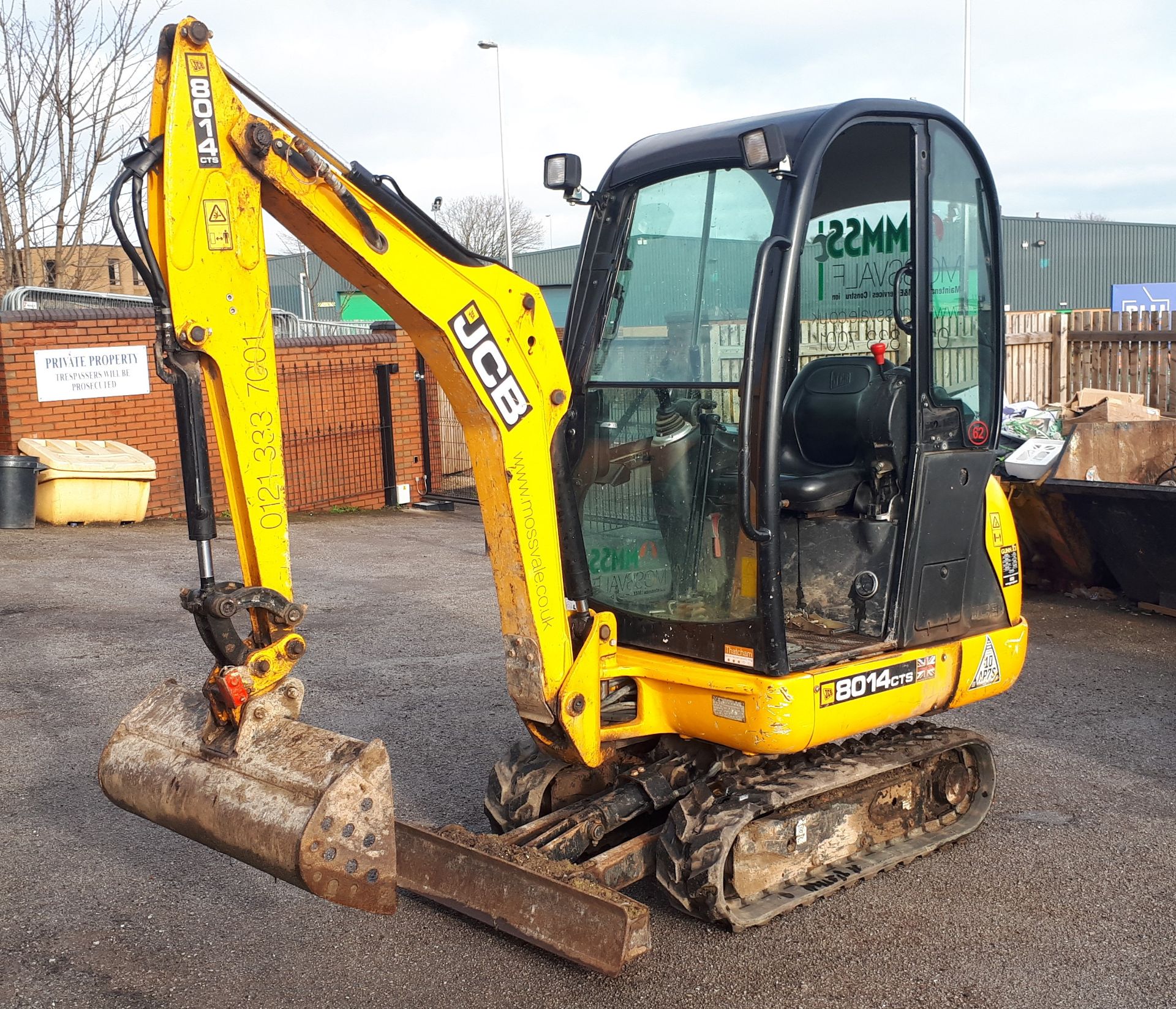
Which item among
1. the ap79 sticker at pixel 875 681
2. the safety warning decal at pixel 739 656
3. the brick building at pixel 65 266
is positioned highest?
the brick building at pixel 65 266

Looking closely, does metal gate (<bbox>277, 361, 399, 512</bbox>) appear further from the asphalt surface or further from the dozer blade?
the dozer blade

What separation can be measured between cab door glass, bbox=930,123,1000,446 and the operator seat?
0.21m

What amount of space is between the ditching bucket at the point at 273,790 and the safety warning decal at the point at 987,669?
2626mm

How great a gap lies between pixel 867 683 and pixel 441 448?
12497 millimetres

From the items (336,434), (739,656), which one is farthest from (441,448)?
(739,656)

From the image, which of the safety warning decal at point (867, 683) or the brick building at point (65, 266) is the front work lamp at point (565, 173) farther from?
the brick building at point (65, 266)

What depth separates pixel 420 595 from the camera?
1027 centimetres

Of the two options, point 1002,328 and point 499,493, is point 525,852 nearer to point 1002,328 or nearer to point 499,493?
point 499,493

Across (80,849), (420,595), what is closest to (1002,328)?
(80,849)

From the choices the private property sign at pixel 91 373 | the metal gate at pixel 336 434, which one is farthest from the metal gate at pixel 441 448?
the private property sign at pixel 91 373

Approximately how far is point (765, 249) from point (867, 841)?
2.33m

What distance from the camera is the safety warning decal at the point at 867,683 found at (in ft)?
14.4

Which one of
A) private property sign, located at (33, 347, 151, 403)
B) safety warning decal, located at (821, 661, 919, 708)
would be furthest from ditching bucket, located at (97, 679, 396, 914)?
private property sign, located at (33, 347, 151, 403)

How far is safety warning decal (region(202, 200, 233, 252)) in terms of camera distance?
11.2 ft
